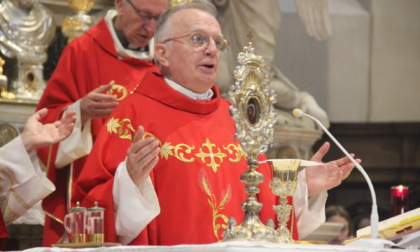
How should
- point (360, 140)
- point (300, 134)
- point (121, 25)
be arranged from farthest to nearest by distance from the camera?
point (360, 140)
point (300, 134)
point (121, 25)

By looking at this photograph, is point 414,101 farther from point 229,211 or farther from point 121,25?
point 229,211

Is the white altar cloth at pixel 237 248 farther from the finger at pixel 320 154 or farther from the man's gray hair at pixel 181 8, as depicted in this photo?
the man's gray hair at pixel 181 8

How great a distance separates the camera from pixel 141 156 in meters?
4.00

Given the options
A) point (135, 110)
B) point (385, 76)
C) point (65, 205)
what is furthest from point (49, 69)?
point (385, 76)

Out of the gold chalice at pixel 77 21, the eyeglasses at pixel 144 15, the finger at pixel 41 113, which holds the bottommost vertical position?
the finger at pixel 41 113

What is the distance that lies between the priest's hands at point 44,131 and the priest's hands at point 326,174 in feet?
3.85

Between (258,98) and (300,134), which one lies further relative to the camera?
(300,134)

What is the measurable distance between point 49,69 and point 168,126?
2.95m

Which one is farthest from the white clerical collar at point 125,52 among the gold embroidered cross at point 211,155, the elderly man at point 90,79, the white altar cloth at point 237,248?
the white altar cloth at point 237,248

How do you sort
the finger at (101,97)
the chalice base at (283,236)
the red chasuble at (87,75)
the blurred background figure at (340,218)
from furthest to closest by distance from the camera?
1. the blurred background figure at (340,218)
2. the red chasuble at (87,75)
3. the finger at (101,97)
4. the chalice base at (283,236)

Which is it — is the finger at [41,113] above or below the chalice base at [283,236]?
above

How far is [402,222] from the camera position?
13.4 feet

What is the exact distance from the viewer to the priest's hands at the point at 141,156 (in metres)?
3.96

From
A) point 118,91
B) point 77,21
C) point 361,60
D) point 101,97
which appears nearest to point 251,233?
point 101,97
